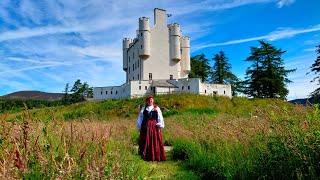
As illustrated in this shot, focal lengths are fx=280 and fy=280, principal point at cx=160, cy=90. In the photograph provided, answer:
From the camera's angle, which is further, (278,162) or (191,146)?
(191,146)

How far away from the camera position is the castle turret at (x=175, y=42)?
5688 cm

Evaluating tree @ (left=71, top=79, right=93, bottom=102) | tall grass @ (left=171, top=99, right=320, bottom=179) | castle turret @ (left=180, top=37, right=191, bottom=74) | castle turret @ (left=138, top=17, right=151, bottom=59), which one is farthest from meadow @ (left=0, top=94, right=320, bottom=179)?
tree @ (left=71, top=79, right=93, bottom=102)

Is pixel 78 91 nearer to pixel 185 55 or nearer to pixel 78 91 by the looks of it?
pixel 78 91

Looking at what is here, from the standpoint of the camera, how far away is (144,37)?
55.3 metres

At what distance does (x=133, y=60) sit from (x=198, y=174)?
5569cm

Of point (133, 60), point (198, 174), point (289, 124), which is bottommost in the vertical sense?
point (198, 174)

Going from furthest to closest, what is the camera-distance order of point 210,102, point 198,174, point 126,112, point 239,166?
point 210,102
point 126,112
point 198,174
point 239,166

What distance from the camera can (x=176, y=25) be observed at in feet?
191

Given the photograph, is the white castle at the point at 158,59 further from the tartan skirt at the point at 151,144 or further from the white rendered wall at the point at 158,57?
the tartan skirt at the point at 151,144

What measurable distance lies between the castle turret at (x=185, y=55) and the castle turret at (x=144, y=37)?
829 cm

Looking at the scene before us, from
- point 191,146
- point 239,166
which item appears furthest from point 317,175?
point 191,146

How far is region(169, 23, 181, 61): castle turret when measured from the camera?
56.9m

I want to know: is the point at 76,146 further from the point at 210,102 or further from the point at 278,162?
the point at 210,102

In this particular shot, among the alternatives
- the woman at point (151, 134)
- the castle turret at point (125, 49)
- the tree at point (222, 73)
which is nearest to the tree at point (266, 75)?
the tree at point (222, 73)
